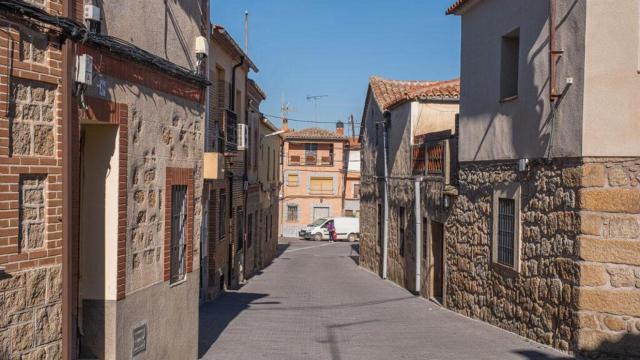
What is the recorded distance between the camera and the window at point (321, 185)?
52.7 metres

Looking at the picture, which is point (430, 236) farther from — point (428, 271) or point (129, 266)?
point (129, 266)

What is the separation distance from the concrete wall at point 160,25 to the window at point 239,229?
37.5 ft

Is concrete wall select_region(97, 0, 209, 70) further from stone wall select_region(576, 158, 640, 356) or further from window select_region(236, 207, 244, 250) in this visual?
window select_region(236, 207, 244, 250)

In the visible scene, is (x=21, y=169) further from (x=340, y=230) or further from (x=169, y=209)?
(x=340, y=230)

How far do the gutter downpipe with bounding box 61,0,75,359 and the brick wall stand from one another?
0.14 ft

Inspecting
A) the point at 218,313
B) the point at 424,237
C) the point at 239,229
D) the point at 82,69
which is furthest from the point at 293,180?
the point at 82,69

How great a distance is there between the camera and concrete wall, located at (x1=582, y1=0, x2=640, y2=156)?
842cm

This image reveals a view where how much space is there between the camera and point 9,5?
4426mm

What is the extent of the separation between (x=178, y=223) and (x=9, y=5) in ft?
14.2

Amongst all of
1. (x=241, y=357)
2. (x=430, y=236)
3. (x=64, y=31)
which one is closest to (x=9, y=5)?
(x=64, y=31)

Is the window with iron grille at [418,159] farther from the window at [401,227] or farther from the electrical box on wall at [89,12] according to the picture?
the electrical box on wall at [89,12]

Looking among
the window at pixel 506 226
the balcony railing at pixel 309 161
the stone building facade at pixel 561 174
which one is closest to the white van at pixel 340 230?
the balcony railing at pixel 309 161

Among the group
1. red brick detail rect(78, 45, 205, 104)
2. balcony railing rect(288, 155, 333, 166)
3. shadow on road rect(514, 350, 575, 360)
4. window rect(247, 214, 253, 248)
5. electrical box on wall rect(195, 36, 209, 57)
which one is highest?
electrical box on wall rect(195, 36, 209, 57)

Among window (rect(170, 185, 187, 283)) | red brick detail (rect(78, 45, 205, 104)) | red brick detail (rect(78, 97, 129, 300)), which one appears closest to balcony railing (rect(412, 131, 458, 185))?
red brick detail (rect(78, 45, 205, 104))
